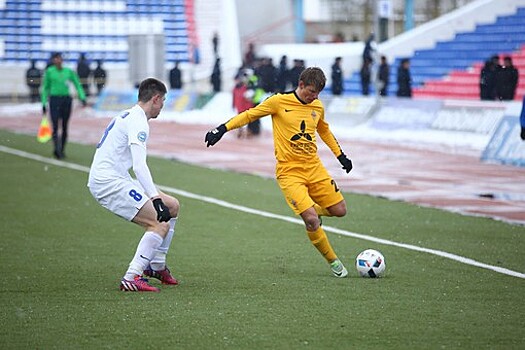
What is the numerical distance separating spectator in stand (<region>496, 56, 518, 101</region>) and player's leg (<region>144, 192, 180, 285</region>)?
2112 cm

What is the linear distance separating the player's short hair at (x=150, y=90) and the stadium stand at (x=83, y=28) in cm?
4878

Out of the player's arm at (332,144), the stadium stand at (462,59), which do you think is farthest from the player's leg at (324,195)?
the stadium stand at (462,59)

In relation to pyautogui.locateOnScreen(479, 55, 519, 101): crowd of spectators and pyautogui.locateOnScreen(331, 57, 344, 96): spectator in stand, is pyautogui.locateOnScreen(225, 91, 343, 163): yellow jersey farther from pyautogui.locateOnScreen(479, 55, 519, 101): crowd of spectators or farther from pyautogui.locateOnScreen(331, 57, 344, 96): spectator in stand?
pyautogui.locateOnScreen(331, 57, 344, 96): spectator in stand

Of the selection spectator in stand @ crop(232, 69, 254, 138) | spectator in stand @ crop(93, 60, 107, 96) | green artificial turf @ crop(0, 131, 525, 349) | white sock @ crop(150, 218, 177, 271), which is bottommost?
spectator in stand @ crop(93, 60, 107, 96)

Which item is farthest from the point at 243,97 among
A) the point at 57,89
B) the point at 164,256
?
the point at 164,256

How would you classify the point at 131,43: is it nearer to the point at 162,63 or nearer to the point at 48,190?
the point at 162,63

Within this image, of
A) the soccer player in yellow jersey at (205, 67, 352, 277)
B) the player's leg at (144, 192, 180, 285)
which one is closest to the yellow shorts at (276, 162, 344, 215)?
the soccer player in yellow jersey at (205, 67, 352, 277)

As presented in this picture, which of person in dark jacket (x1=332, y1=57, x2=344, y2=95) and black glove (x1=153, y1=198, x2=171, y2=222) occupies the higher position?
black glove (x1=153, y1=198, x2=171, y2=222)

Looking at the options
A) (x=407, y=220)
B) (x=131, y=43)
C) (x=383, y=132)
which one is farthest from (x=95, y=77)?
(x=407, y=220)

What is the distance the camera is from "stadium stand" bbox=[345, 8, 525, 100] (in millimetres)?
35281

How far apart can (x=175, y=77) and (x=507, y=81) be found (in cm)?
1886

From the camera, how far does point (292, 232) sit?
13.1 meters

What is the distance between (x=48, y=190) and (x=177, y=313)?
9.98 metres

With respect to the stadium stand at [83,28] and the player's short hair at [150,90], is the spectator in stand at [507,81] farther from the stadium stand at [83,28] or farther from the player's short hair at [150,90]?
the stadium stand at [83,28]
